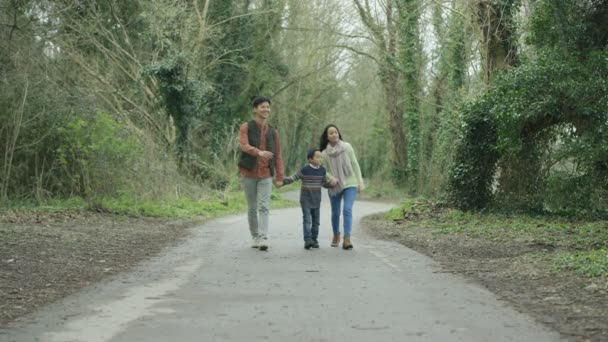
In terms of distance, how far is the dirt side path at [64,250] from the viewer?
794 cm

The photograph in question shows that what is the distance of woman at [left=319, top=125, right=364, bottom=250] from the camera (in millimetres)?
12172

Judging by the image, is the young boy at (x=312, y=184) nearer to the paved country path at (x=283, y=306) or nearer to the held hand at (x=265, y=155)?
the held hand at (x=265, y=155)

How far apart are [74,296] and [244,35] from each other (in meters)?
31.3

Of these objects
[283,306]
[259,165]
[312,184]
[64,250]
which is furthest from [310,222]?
[283,306]

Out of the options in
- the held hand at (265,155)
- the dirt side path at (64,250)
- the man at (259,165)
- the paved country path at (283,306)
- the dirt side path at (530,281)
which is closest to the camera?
the paved country path at (283,306)

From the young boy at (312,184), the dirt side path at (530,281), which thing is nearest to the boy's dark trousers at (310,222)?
the young boy at (312,184)

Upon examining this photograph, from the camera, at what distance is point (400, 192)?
39.5 meters

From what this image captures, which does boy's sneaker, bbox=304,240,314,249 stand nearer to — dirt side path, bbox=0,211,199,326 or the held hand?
the held hand

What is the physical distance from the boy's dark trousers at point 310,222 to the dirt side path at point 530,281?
1.62m

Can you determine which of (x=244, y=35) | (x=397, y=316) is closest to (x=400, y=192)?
(x=244, y=35)

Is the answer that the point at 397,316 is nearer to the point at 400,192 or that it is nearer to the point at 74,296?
the point at 74,296

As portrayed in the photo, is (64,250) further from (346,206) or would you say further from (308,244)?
(346,206)

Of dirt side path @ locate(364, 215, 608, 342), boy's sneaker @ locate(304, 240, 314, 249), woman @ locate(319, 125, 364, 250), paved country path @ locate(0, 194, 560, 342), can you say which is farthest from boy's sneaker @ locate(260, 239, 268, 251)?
dirt side path @ locate(364, 215, 608, 342)

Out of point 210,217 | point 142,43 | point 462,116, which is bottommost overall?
point 210,217
